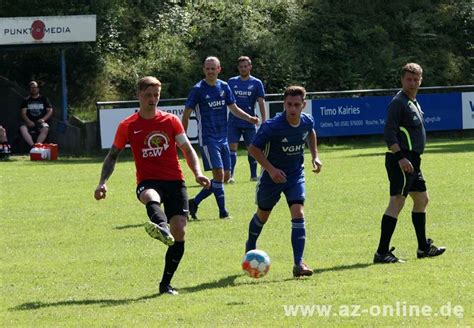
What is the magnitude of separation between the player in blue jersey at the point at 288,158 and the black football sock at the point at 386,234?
3.14 feet

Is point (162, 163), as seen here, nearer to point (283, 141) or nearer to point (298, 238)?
point (283, 141)

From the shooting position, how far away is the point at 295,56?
1291 inches

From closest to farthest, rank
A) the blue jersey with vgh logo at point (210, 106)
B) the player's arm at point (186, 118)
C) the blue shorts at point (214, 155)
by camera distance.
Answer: the player's arm at point (186, 118)
the blue shorts at point (214, 155)
the blue jersey with vgh logo at point (210, 106)

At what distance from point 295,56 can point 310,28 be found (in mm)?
1871

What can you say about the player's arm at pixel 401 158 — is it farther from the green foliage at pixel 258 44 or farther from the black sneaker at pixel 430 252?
the green foliage at pixel 258 44

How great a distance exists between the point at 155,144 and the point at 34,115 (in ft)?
59.0

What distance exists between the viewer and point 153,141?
953cm

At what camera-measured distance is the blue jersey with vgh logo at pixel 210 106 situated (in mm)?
15117

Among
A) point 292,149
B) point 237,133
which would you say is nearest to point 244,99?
point 237,133

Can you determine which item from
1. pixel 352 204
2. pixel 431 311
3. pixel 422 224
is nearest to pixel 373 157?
pixel 352 204

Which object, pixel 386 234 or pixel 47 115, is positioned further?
pixel 47 115

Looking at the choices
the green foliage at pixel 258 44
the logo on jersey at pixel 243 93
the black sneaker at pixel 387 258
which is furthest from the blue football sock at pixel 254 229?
the green foliage at pixel 258 44

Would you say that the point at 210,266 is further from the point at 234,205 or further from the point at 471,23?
the point at 471,23

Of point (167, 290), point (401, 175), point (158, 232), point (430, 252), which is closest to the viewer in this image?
point (158, 232)
